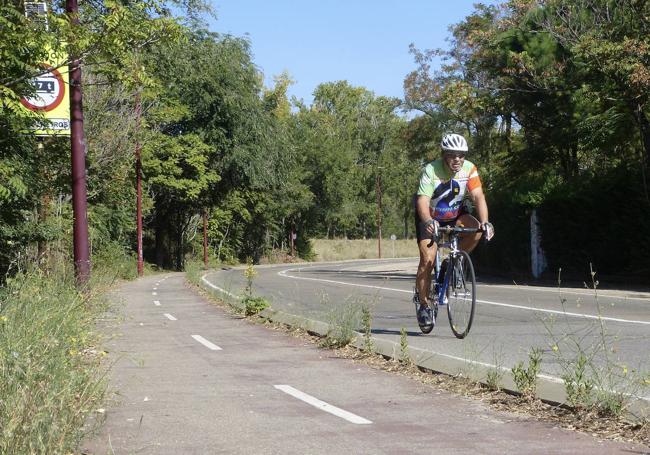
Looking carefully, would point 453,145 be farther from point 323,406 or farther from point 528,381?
point 323,406

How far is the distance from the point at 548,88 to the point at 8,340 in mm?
22034

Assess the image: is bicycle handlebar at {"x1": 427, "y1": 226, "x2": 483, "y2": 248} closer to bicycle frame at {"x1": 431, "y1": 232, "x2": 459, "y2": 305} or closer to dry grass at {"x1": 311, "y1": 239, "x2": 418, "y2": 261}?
bicycle frame at {"x1": 431, "y1": 232, "x2": 459, "y2": 305}

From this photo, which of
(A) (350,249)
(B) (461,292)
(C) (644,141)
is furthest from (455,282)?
(A) (350,249)

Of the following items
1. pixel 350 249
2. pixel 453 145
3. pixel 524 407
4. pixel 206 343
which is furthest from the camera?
pixel 350 249

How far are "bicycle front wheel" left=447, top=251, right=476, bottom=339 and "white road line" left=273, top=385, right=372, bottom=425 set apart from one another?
102 inches

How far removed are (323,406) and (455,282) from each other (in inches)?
128

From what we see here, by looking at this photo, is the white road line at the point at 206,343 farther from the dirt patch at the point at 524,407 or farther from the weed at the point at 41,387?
the weed at the point at 41,387

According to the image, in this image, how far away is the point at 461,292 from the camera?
28.8ft

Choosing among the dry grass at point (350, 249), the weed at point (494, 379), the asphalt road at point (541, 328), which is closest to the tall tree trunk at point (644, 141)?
the asphalt road at point (541, 328)

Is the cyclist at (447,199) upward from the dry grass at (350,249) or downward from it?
upward

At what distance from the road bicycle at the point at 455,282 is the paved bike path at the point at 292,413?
1461 mm

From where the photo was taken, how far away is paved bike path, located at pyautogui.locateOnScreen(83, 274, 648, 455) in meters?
4.87

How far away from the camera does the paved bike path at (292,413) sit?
16.0 feet

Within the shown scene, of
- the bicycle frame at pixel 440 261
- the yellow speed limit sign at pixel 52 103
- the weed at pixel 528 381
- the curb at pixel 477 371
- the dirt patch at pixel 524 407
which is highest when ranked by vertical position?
the yellow speed limit sign at pixel 52 103
